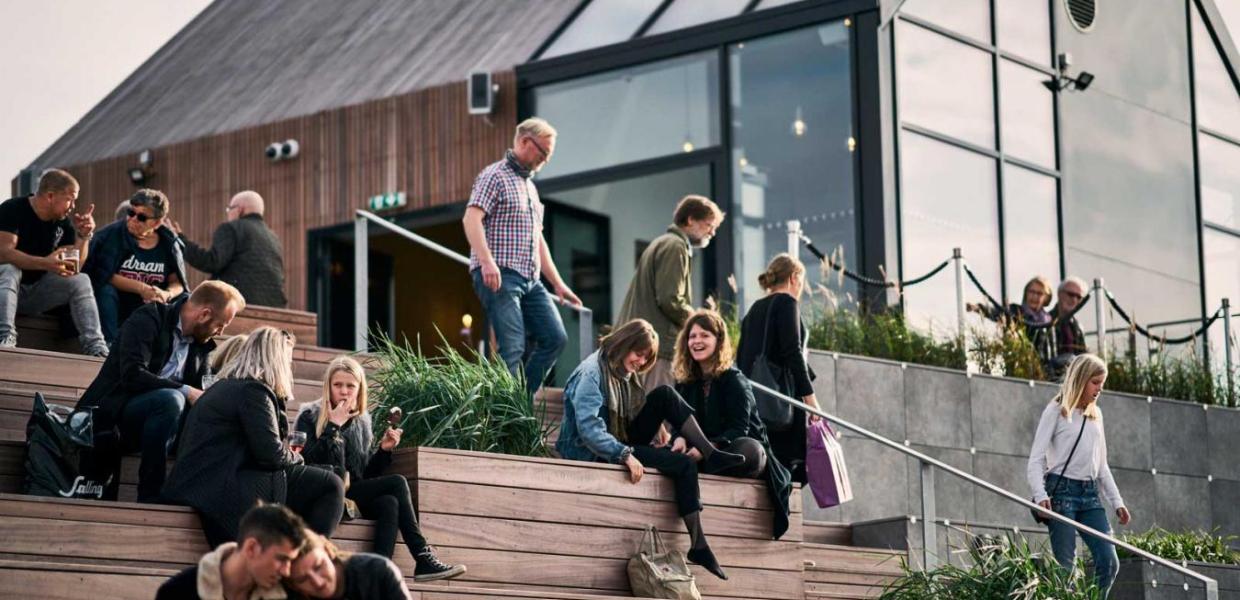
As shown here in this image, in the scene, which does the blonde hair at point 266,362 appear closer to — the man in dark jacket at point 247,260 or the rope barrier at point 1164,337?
the man in dark jacket at point 247,260

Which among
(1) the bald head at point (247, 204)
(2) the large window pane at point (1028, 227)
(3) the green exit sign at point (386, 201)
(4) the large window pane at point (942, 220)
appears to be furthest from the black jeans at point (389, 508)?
(3) the green exit sign at point (386, 201)

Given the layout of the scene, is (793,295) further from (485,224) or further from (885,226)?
(885,226)

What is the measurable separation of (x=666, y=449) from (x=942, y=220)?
705 centimetres

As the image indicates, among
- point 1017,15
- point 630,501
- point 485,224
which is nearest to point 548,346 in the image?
point 485,224

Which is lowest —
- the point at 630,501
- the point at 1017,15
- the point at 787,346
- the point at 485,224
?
the point at 630,501

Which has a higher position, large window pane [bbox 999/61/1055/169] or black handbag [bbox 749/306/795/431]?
large window pane [bbox 999/61/1055/169]

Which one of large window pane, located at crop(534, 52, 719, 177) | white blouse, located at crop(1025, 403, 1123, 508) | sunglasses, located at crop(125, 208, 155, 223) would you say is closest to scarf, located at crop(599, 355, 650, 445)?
white blouse, located at crop(1025, 403, 1123, 508)

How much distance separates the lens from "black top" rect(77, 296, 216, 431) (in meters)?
8.04

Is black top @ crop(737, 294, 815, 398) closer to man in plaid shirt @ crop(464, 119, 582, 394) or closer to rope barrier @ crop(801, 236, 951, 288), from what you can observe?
man in plaid shirt @ crop(464, 119, 582, 394)

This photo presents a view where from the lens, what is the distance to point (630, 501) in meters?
8.95

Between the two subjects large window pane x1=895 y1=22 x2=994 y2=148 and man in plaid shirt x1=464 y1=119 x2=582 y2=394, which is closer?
man in plaid shirt x1=464 y1=119 x2=582 y2=394

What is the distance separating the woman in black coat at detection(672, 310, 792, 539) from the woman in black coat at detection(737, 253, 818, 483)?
590mm

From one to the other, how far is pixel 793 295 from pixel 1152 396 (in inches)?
216

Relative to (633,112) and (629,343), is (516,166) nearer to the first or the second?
(629,343)
